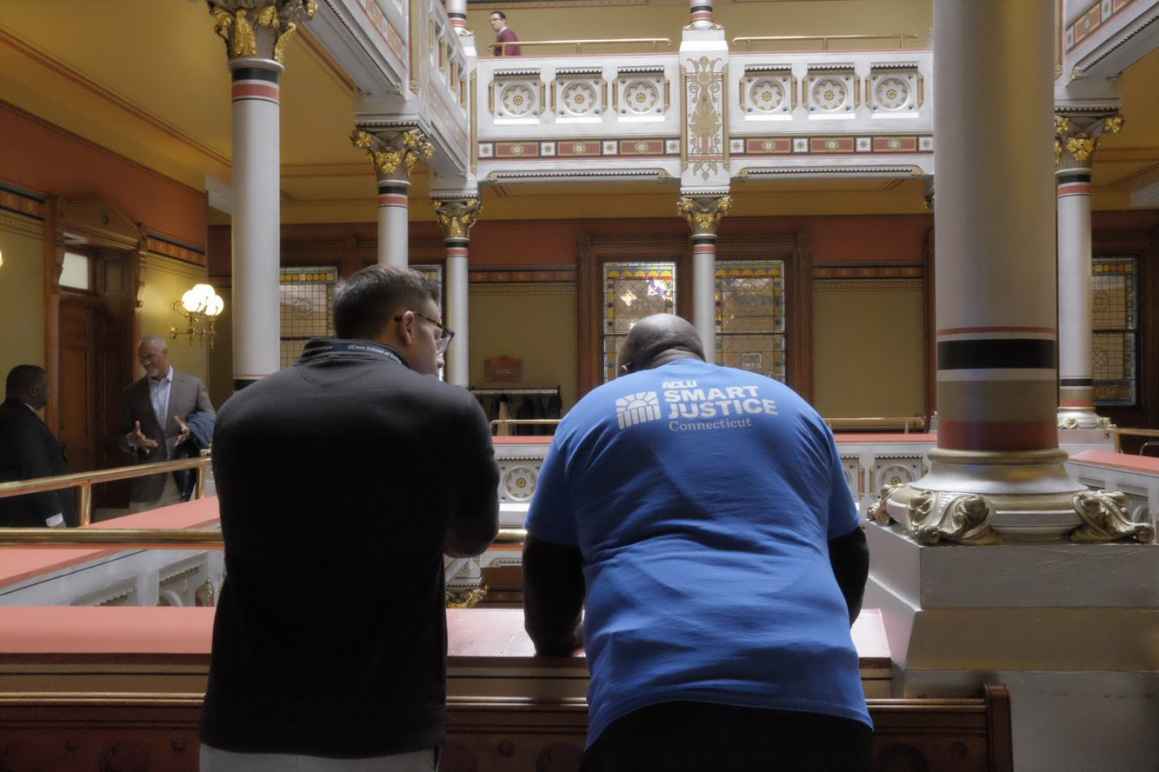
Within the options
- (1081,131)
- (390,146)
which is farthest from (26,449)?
(1081,131)

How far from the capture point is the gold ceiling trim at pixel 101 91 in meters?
8.51

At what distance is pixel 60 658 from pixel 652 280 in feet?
48.9

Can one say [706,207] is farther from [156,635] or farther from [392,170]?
[156,635]

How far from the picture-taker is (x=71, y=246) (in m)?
11.5

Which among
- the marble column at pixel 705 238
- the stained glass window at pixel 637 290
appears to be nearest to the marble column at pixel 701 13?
the marble column at pixel 705 238

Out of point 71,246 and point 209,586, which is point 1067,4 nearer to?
point 209,586

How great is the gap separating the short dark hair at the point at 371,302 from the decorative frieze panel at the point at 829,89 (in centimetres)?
1217

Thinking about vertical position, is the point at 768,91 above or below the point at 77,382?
above

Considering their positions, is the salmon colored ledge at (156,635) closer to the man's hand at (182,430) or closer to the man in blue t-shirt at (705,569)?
the man in blue t-shirt at (705,569)

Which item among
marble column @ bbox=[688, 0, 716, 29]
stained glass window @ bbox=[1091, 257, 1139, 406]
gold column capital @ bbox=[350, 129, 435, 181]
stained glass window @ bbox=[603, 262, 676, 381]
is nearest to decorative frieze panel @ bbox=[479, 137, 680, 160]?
marble column @ bbox=[688, 0, 716, 29]

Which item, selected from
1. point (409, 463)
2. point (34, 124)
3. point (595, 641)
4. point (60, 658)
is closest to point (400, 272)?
point (409, 463)

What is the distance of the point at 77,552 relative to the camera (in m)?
4.38

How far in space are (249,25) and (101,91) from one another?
4.45 metres

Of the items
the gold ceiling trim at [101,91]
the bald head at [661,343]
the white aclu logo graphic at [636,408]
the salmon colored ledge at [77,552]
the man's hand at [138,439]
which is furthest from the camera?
the gold ceiling trim at [101,91]
